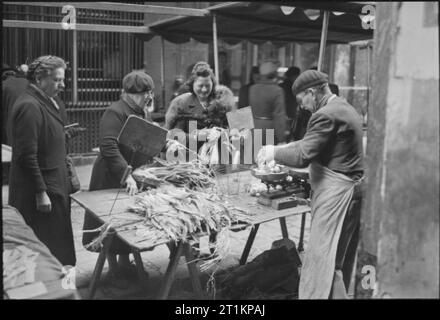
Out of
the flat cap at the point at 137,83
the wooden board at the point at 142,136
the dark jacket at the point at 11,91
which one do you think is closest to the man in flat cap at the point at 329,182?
the wooden board at the point at 142,136

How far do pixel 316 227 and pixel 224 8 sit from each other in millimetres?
4158

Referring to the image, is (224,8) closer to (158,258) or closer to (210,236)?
(158,258)

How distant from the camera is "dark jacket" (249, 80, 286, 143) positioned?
23.2ft

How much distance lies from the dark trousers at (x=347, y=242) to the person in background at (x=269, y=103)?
3.36 meters

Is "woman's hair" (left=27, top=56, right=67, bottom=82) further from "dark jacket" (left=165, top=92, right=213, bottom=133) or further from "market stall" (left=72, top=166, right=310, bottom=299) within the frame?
"dark jacket" (left=165, top=92, right=213, bottom=133)

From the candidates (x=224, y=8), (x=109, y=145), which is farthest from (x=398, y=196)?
(x=224, y=8)

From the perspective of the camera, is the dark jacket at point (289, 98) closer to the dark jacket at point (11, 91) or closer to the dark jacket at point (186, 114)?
the dark jacket at point (186, 114)

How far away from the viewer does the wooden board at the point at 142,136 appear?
365 cm

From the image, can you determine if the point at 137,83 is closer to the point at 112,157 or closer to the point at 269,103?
the point at 112,157

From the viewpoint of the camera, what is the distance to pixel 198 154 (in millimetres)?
4664

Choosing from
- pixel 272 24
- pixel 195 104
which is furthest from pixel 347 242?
pixel 272 24

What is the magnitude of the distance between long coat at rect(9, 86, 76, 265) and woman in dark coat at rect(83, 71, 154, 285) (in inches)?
11.4

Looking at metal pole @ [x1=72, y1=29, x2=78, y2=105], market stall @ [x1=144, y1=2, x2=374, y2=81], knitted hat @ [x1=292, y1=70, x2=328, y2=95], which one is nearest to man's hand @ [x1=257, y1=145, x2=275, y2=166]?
knitted hat @ [x1=292, y1=70, x2=328, y2=95]

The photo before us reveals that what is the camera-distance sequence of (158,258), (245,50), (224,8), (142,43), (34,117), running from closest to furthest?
(34,117), (158,258), (224,8), (142,43), (245,50)
